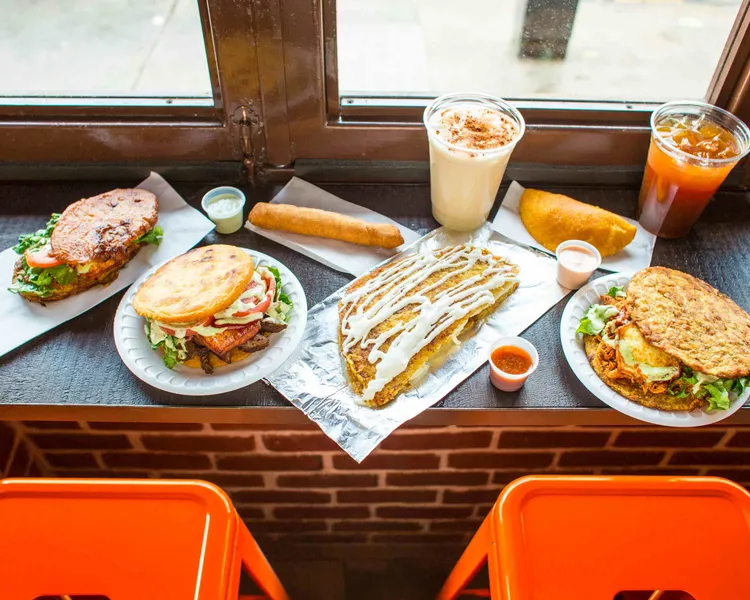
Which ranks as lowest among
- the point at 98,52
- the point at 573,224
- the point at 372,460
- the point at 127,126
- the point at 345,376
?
the point at 372,460

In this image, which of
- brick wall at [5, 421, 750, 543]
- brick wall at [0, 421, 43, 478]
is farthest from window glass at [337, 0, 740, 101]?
brick wall at [0, 421, 43, 478]

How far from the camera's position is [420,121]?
6.01ft

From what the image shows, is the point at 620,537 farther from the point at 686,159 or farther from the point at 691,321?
the point at 686,159

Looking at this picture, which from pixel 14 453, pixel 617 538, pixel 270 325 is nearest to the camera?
pixel 617 538

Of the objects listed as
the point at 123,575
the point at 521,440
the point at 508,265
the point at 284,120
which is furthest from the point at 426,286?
the point at 123,575

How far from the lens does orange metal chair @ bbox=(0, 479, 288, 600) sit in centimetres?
111

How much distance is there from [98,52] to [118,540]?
4.43ft

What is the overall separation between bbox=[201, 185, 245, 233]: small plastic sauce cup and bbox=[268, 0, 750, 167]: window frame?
0.77 ft

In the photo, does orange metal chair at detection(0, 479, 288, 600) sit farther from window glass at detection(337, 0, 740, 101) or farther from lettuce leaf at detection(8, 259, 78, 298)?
window glass at detection(337, 0, 740, 101)

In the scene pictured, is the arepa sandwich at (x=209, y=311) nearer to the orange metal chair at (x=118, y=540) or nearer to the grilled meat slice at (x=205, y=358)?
the grilled meat slice at (x=205, y=358)

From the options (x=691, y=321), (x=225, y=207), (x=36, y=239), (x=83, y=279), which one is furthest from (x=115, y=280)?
(x=691, y=321)

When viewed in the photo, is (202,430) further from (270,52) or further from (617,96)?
(617,96)

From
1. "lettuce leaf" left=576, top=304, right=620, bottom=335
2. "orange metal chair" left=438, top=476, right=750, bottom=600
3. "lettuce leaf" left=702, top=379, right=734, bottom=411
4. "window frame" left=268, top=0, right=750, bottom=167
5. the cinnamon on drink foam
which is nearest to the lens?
"orange metal chair" left=438, top=476, right=750, bottom=600

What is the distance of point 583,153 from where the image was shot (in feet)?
6.19
